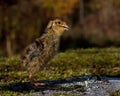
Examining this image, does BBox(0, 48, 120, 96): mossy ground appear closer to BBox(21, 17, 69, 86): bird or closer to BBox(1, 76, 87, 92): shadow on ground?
BBox(1, 76, 87, 92): shadow on ground

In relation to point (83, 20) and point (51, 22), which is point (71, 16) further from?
point (51, 22)

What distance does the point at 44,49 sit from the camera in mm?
7898

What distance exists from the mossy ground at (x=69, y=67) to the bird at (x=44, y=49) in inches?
20.4

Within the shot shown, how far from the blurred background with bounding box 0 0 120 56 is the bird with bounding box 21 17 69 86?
23cm

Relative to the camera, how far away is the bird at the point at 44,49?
25.9ft

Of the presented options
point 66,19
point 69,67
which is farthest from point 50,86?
point 69,67

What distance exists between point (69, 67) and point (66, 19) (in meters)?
2.84

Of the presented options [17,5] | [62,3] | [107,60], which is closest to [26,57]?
[107,60]

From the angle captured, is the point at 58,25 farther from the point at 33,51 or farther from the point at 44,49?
the point at 33,51

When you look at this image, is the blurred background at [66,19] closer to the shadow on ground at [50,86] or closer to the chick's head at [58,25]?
the chick's head at [58,25]

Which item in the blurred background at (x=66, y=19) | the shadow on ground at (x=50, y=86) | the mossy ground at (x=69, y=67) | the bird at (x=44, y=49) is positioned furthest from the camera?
the blurred background at (x=66, y=19)

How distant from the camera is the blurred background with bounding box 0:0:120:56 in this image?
76.7 ft

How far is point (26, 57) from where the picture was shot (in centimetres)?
803

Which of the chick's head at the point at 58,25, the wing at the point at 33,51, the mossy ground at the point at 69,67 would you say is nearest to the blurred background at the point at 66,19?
the chick's head at the point at 58,25
